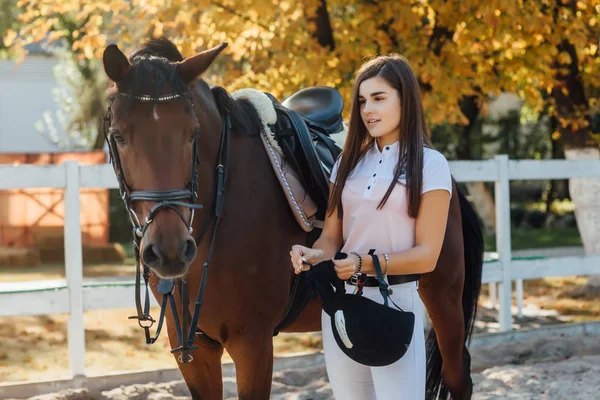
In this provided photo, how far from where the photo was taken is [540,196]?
76.6 feet

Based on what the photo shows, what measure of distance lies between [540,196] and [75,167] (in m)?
20.0

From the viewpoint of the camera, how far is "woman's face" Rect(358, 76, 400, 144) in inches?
99.4

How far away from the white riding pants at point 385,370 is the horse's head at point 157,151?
58cm

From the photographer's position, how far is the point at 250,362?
9.62ft

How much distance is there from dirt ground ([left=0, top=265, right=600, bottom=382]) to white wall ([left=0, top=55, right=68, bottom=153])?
58.7 ft

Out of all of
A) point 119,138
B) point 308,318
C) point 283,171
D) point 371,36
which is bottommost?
point 308,318

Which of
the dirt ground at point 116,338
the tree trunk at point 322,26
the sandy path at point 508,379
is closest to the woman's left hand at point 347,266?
the sandy path at point 508,379

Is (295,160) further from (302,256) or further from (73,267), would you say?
(73,267)

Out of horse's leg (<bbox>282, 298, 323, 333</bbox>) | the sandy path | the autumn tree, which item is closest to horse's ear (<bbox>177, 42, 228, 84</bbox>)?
horse's leg (<bbox>282, 298, 323, 333</bbox>)

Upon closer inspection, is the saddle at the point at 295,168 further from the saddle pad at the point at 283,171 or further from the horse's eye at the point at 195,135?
the horse's eye at the point at 195,135

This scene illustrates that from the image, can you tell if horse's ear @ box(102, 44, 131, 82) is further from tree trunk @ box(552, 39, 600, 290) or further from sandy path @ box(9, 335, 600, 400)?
tree trunk @ box(552, 39, 600, 290)

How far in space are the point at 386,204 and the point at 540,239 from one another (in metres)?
14.2

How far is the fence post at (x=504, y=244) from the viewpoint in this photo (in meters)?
6.71

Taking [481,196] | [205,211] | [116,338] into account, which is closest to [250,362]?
[205,211]
